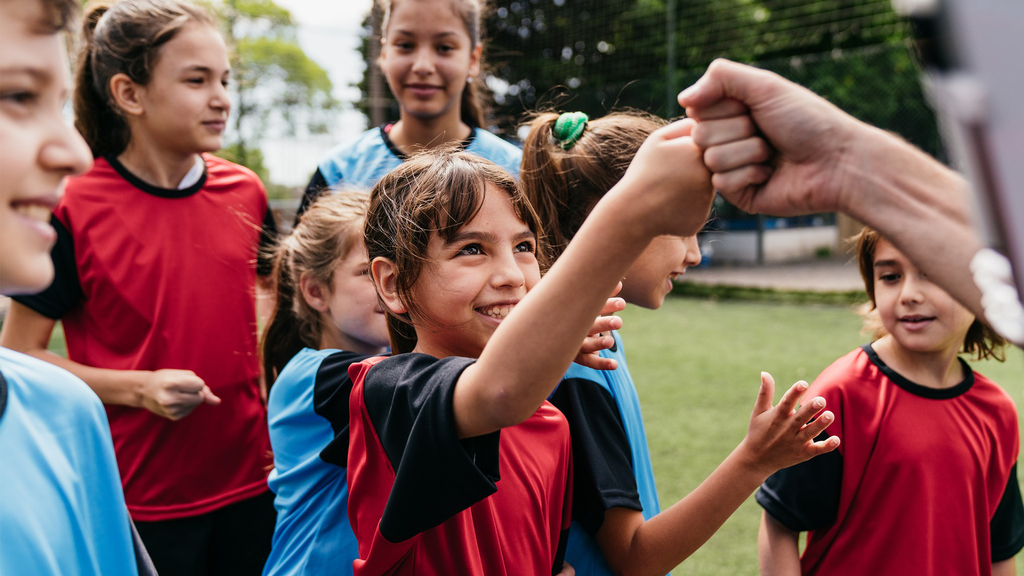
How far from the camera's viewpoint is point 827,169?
885 mm

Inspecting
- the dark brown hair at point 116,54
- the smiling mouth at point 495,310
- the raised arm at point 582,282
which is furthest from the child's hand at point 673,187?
the dark brown hair at point 116,54

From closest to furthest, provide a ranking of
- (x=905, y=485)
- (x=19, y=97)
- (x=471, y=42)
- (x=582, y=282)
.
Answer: (x=19, y=97) → (x=582, y=282) → (x=905, y=485) → (x=471, y=42)

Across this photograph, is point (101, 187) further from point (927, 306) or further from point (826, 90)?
point (826, 90)

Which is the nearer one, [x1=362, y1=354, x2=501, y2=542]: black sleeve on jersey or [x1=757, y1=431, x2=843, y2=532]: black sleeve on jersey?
[x1=362, y1=354, x2=501, y2=542]: black sleeve on jersey

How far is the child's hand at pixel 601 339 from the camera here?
1.18 meters

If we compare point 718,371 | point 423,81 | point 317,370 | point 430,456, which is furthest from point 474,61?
point 718,371

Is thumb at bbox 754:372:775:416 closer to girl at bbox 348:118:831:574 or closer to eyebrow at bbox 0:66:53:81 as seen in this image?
girl at bbox 348:118:831:574

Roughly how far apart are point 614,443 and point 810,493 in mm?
582

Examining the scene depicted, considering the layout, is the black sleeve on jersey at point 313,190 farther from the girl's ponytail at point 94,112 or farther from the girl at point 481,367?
the girl at point 481,367

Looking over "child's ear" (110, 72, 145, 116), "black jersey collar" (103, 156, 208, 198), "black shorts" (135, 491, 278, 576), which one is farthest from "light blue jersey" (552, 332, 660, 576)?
"child's ear" (110, 72, 145, 116)

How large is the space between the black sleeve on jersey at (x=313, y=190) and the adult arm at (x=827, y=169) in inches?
66.7

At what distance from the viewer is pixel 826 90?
35.5 feet

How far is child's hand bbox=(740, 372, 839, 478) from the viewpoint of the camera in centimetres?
124

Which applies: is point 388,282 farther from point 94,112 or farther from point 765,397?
point 94,112
